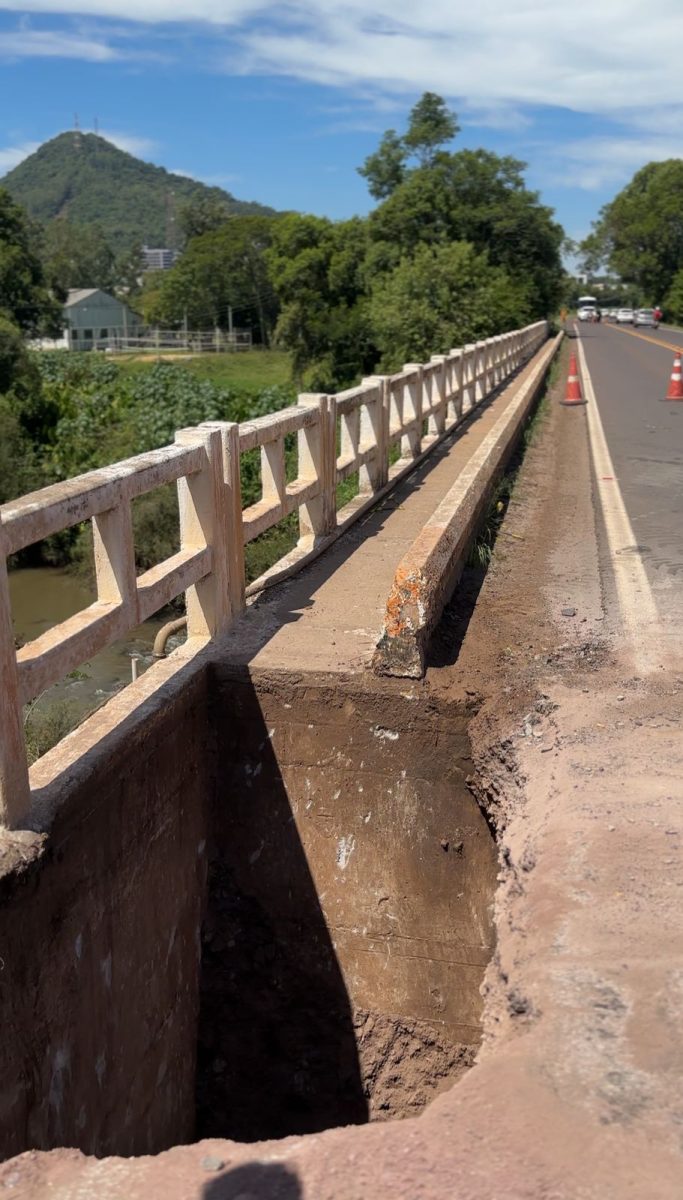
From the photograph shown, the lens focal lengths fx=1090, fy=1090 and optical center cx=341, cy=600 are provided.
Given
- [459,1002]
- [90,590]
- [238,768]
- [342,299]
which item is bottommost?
[90,590]

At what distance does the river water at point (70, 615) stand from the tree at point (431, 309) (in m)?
13.0

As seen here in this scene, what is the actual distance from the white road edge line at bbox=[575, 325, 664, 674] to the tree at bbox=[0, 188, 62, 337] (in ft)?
165

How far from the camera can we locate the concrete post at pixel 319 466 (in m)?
7.75

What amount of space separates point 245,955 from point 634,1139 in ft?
11.4

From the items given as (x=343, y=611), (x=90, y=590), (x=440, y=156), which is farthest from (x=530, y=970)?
(x=440, y=156)

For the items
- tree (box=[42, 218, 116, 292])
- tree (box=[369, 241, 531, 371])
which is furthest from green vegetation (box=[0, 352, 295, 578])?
tree (box=[42, 218, 116, 292])

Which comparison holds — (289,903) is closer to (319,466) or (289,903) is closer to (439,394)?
(319,466)

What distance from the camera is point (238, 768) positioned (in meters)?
5.65

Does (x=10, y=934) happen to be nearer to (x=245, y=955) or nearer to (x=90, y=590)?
(x=245, y=955)

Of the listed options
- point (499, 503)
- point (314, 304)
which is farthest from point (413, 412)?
point (314, 304)

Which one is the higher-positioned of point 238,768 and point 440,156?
point 440,156

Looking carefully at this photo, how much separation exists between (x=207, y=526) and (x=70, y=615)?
2369cm

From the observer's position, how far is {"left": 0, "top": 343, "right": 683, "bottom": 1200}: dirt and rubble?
2.50 meters

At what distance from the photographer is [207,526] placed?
5672mm
